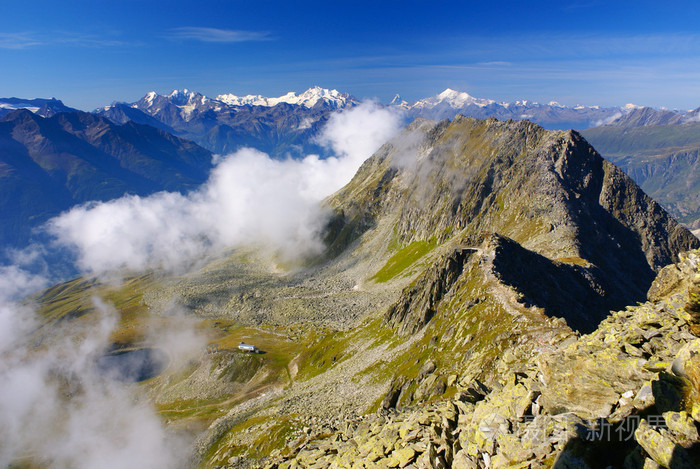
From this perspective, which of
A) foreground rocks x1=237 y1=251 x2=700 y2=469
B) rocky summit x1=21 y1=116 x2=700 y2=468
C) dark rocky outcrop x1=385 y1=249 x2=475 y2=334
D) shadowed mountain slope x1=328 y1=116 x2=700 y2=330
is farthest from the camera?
shadowed mountain slope x1=328 y1=116 x2=700 y2=330

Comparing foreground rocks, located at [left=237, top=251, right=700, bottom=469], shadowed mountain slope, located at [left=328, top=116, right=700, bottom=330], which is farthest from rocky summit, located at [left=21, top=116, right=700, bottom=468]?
shadowed mountain slope, located at [left=328, top=116, right=700, bottom=330]

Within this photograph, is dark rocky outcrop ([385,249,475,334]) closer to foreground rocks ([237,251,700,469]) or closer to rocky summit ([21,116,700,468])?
rocky summit ([21,116,700,468])

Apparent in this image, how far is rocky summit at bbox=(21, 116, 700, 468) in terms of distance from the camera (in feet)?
63.1

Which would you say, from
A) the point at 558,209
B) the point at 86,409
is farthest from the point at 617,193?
the point at 86,409

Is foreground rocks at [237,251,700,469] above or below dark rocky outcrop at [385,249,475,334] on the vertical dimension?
above

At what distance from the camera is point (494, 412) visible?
81.7 feet

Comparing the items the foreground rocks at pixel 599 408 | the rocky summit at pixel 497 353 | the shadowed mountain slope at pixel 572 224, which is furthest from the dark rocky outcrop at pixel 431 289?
the foreground rocks at pixel 599 408

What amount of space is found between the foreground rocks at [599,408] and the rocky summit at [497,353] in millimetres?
92

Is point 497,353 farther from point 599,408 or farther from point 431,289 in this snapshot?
point 431,289

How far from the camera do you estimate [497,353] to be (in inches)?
2138

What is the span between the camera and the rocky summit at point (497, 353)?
19219mm

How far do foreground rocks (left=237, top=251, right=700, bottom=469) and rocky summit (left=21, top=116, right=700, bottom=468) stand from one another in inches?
3.6

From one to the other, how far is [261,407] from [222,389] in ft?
91.1

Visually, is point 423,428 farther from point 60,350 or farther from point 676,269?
point 60,350
